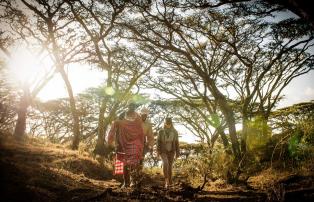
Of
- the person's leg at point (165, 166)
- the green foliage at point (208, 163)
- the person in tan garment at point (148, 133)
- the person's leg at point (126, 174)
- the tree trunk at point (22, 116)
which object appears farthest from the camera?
the tree trunk at point (22, 116)

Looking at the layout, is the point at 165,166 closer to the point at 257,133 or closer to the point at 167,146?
the point at 167,146

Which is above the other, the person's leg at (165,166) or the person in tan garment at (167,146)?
the person in tan garment at (167,146)

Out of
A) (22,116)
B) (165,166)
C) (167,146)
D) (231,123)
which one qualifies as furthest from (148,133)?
(22,116)

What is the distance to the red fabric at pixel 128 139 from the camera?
6.98 meters

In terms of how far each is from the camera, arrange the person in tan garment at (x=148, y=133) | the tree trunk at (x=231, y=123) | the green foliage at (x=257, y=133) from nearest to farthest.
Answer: the person in tan garment at (x=148, y=133), the tree trunk at (x=231, y=123), the green foliage at (x=257, y=133)

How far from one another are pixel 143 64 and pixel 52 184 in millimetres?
11366

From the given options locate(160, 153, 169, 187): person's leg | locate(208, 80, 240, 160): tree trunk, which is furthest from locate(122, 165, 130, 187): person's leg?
locate(208, 80, 240, 160): tree trunk

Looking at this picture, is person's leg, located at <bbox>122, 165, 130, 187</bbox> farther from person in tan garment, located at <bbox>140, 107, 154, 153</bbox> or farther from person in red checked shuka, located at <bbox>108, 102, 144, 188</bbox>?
person in tan garment, located at <bbox>140, 107, 154, 153</bbox>

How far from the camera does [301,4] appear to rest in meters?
4.33

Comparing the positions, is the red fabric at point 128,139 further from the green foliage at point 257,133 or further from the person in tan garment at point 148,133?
the green foliage at point 257,133

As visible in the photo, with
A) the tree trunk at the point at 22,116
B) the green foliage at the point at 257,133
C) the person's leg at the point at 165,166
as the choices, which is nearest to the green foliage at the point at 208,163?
the person's leg at the point at 165,166

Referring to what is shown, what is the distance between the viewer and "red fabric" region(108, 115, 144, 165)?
698cm

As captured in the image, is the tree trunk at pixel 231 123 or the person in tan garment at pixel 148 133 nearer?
the person in tan garment at pixel 148 133

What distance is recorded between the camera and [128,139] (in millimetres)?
7070
